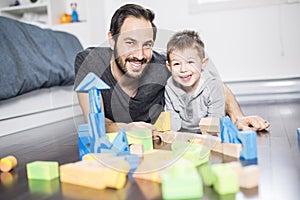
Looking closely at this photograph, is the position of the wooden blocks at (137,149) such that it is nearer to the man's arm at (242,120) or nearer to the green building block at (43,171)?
the green building block at (43,171)

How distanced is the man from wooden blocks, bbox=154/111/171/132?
3 cm

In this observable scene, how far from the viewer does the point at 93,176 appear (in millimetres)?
694

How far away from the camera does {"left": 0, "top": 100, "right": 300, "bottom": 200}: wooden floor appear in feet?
2.10

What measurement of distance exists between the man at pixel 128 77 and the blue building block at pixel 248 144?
0.32m

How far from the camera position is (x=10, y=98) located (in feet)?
5.36

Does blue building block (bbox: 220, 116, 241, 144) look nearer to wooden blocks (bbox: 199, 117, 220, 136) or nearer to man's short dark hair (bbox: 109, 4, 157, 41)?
wooden blocks (bbox: 199, 117, 220, 136)

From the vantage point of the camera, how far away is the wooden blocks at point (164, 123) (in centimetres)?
109

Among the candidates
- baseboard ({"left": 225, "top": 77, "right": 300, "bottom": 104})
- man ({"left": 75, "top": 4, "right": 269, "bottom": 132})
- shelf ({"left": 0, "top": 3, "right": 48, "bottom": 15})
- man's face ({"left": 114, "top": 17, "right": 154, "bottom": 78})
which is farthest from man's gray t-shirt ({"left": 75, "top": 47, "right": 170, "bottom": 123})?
shelf ({"left": 0, "top": 3, "right": 48, "bottom": 15})

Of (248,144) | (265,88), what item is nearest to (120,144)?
(248,144)

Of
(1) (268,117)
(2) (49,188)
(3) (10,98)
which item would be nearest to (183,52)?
(2) (49,188)

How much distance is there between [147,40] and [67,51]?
4.46 ft

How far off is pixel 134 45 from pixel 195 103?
0.26m

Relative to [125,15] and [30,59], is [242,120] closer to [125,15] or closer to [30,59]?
[125,15]

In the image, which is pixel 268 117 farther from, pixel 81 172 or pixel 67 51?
pixel 67 51
